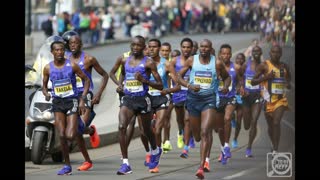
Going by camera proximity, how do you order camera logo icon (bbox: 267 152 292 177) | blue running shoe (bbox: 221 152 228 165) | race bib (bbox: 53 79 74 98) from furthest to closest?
blue running shoe (bbox: 221 152 228 165), race bib (bbox: 53 79 74 98), camera logo icon (bbox: 267 152 292 177)

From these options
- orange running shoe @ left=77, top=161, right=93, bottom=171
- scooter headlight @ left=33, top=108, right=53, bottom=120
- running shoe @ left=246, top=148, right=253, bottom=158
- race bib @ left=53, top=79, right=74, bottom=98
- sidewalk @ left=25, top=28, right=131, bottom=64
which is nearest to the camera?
race bib @ left=53, top=79, right=74, bottom=98

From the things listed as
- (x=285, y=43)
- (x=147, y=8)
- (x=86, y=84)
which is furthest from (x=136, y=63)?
(x=147, y=8)

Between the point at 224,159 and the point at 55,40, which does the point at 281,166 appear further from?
the point at 55,40

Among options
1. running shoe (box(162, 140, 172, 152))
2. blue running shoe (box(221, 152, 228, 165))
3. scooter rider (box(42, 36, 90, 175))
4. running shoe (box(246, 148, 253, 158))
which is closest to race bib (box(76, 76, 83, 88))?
scooter rider (box(42, 36, 90, 175))

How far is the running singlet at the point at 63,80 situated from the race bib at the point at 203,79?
1.37m

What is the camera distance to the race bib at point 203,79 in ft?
43.5

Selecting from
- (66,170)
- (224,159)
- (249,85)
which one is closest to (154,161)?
(66,170)

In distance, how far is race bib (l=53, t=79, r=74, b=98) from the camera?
43.2 ft

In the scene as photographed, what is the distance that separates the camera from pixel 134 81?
44.2 feet

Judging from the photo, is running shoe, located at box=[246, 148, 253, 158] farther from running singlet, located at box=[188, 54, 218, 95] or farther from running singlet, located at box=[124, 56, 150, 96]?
running singlet, located at box=[124, 56, 150, 96]

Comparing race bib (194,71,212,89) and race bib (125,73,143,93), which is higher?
race bib (194,71,212,89)
